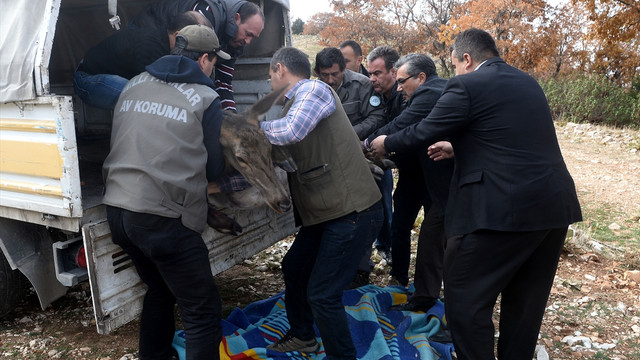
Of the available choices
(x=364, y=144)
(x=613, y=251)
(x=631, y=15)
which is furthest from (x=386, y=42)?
(x=364, y=144)

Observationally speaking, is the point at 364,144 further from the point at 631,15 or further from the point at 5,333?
the point at 631,15

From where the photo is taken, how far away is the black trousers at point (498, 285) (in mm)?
2527

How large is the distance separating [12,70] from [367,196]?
80.7 inches

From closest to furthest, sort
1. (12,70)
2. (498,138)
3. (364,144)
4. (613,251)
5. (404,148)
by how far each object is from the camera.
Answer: (498,138) < (12,70) < (404,148) < (364,144) < (613,251)

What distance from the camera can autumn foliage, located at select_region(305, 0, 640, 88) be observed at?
17.2m

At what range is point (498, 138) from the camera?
2490mm

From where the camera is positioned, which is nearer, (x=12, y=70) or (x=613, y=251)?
(x=12, y=70)

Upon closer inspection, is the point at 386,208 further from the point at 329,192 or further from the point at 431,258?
the point at 329,192

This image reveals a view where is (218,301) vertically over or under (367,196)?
under

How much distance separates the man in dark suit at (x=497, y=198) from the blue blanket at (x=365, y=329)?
67 cm

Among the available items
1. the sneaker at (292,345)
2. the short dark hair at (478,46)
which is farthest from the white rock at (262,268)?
the short dark hair at (478,46)

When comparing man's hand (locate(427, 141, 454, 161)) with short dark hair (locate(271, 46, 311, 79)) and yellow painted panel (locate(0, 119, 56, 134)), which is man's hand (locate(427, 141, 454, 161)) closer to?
short dark hair (locate(271, 46, 311, 79))

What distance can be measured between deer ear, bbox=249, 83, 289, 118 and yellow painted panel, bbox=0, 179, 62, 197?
1098 mm

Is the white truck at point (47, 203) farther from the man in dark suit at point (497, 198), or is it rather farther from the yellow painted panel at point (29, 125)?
the man in dark suit at point (497, 198)
